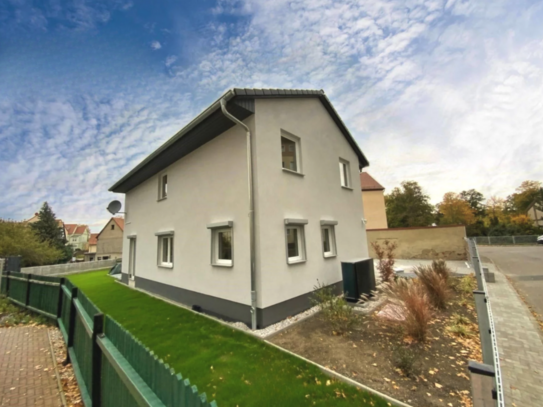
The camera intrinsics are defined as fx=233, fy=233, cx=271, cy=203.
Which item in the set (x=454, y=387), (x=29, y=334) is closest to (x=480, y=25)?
(x=454, y=387)

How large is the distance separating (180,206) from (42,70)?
7.87 meters

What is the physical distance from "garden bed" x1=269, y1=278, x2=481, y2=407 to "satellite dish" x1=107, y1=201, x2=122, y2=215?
1232 cm

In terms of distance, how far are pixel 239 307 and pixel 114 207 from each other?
1109cm

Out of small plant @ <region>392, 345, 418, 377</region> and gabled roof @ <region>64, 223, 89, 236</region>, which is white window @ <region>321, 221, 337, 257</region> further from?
gabled roof @ <region>64, 223, 89, 236</region>

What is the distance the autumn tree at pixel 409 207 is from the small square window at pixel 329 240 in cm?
4001

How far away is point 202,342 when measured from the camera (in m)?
5.17

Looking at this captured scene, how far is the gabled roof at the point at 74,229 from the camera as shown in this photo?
75438 mm

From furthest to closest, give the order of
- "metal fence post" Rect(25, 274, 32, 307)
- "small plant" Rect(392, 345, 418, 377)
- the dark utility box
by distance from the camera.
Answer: "metal fence post" Rect(25, 274, 32, 307) < the dark utility box < "small plant" Rect(392, 345, 418, 377)

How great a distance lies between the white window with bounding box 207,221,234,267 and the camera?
693cm

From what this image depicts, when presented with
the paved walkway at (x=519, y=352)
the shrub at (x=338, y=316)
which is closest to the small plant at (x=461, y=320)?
the paved walkway at (x=519, y=352)

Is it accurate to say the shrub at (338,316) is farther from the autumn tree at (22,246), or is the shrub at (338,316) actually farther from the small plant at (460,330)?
the autumn tree at (22,246)

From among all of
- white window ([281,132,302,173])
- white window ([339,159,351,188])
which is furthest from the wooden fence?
white window ([339,159,351,188])

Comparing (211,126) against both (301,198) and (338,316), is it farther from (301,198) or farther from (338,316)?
(338,316)

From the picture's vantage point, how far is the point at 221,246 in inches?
289
